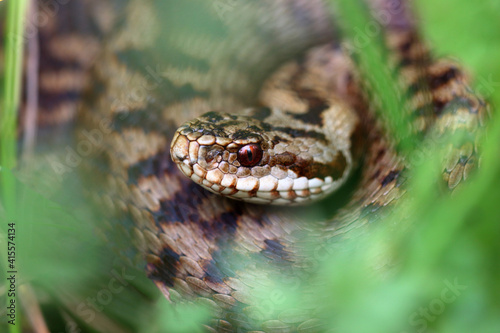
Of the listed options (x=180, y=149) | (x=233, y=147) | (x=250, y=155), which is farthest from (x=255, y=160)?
(x=180, y=149)

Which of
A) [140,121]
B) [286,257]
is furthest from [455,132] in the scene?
[140,121]

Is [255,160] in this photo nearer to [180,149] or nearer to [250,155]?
[250,155]

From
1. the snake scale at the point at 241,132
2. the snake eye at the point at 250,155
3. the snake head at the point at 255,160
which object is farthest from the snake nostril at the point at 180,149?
the snake eye at the point at 250,155

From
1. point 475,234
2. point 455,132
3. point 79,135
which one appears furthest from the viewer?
point 79,135

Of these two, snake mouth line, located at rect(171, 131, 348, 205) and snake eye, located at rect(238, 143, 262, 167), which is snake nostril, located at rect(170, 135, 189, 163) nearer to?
snake mouth line, located at rect(171, 131, 348, 205)

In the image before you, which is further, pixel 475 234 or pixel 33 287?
pixel 33 287

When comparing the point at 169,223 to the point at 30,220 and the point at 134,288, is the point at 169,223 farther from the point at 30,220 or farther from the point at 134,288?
the point at 30,220

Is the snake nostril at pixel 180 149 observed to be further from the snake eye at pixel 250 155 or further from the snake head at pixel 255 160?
the snake eye at pixel 250 155
